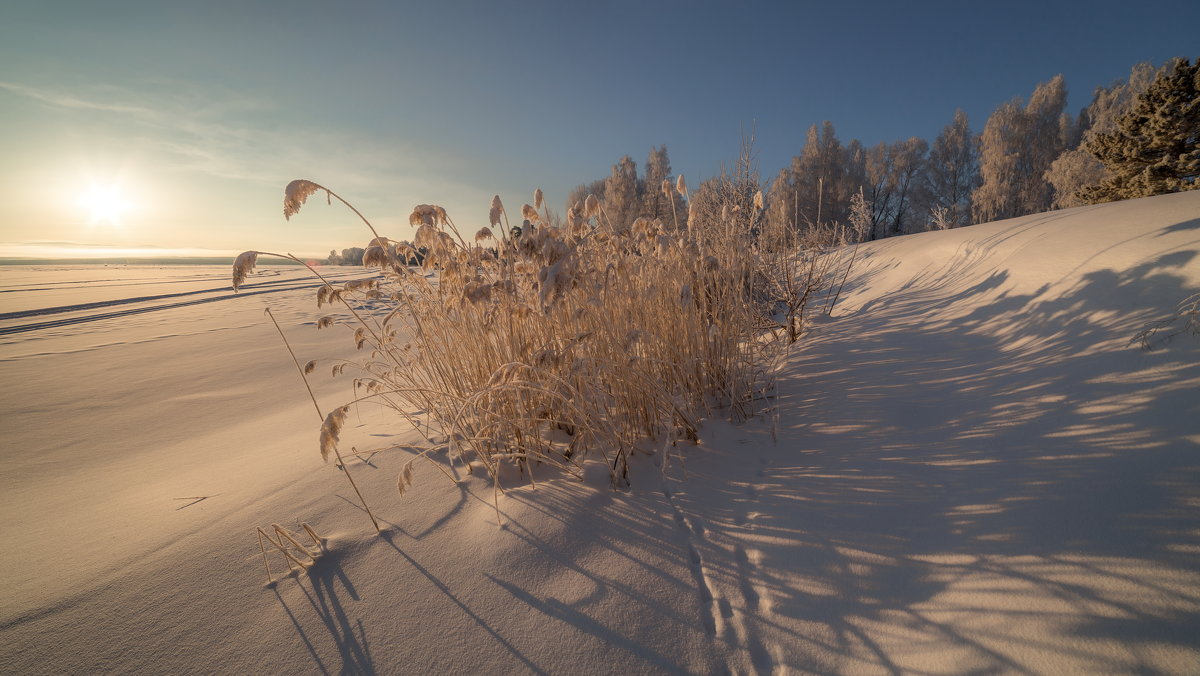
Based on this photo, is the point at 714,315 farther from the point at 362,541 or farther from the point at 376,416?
the point at 376,416

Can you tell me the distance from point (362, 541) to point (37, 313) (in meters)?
11.4

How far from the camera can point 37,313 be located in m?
7.32

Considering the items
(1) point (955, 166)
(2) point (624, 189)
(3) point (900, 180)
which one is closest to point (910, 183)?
(3) point (900, 180)

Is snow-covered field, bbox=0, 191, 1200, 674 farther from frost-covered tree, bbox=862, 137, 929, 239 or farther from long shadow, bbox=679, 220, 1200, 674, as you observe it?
frost-covered tree, bbox=862, 137, 929, 239

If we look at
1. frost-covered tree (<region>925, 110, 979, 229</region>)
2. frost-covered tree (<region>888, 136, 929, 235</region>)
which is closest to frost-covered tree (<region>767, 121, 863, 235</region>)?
frost-covered tree (<region>888, 136, 929, 235</region>)

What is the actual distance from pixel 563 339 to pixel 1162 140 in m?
13.0

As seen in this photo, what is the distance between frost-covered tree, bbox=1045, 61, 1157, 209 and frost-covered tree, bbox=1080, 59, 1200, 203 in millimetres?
5800

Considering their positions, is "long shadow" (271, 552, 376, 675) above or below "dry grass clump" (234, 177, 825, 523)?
below

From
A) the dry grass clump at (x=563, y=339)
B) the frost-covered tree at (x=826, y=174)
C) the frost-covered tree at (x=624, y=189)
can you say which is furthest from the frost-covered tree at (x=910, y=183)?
the dry grass clump at (x=563, y=339)

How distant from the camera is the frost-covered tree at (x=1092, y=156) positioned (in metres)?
14.0

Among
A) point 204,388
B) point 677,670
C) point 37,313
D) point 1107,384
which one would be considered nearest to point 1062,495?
point 1107,384

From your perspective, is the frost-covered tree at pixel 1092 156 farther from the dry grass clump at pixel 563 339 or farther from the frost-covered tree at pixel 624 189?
the dry grass clump at pixel 563 339

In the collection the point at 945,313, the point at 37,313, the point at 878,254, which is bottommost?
the point at 945,313

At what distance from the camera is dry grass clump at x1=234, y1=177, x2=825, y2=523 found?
4.93 ft
